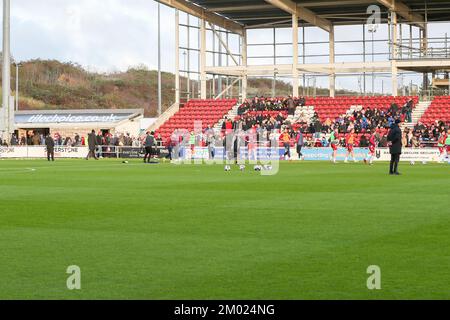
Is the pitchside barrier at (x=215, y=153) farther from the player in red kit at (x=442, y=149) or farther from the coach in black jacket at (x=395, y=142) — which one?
the coach in black jacket at (x=395, y=142)

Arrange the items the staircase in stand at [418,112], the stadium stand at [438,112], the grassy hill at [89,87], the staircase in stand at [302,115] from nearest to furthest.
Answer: the staircase in stand at [418,112]
the stadium stand at [438,112]
the staircase in stand at [302,115]
the grassy hill at [89,87]

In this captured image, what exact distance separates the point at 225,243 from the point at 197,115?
5527 cm

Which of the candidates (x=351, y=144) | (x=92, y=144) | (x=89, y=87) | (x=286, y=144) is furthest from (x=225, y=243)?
(x=89, y=87)

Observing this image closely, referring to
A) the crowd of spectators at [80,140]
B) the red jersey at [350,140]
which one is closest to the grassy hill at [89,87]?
the crowd of spectators at [80,140]

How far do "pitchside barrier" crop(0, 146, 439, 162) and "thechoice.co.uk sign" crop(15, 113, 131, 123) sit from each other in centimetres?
980

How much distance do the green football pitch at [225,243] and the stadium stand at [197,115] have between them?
41960 mm

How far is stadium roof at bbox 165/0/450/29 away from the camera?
6444cm

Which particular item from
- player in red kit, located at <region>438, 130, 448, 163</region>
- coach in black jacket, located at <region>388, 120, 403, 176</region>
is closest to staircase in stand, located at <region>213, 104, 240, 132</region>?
player in red kit, located at <region>438, 130, 448, 163</region>

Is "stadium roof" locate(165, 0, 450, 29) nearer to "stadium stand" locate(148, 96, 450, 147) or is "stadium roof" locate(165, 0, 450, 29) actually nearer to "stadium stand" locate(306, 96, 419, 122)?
"stadium stand" locate(306, 96, 419, 122)

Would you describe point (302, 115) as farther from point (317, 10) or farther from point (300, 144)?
point (300, 144)

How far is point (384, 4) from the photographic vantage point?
2453 inches

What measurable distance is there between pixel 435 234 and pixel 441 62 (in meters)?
49.9

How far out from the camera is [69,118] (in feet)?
245

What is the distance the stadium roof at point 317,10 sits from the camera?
64.4 meters
